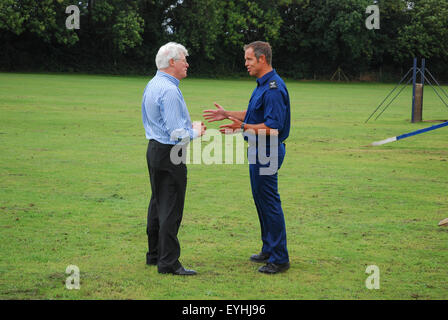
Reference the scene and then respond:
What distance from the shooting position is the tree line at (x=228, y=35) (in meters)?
54.5

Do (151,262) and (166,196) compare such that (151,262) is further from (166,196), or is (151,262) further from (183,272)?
(166,196)

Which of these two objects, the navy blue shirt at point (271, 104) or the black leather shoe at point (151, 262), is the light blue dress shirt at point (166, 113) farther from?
the black leather shoe at point (151, 262)

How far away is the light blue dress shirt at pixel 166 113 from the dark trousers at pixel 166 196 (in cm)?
13

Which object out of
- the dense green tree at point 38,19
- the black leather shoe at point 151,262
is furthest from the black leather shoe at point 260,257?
the dense green tree at point 38,19

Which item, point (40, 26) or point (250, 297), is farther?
point (40, 26)

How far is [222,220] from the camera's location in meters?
8.59

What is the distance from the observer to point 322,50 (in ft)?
211

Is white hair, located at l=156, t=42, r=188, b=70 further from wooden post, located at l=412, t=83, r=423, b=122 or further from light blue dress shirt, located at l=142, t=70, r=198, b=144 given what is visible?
wooden post, located at l=412, t=83, r=423, b=122

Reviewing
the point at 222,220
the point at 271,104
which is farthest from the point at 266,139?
the point at 222,220

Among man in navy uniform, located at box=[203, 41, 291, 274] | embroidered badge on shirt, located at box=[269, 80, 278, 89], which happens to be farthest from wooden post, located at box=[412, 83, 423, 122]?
embroidered badge on shirt, located at box=[269, 80, 278, 89]

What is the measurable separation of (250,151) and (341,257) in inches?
67.5

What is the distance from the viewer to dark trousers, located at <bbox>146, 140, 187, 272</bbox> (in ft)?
19.8
